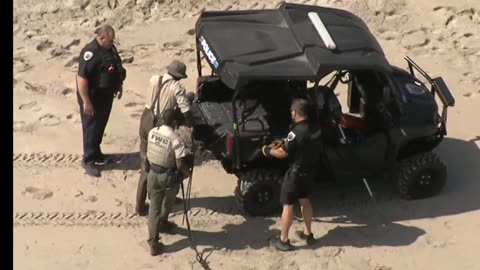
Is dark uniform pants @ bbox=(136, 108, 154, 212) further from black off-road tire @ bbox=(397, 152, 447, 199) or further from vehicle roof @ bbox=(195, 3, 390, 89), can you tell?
black off-road tire @ bbox=(397, 152, 447, 199)

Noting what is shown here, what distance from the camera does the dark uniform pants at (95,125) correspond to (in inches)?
419

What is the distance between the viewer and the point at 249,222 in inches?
398

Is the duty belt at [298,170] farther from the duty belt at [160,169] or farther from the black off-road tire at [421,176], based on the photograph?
the black off-road tire at [421,176]

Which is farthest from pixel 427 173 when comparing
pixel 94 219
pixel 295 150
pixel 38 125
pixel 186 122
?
pixel 38 125

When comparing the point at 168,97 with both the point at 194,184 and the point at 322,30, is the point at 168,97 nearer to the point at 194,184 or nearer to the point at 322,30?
the point at 194,184

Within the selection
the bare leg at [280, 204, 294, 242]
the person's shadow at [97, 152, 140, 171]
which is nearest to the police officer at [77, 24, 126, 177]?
the person's shadow at [97, 152, 140, 171]

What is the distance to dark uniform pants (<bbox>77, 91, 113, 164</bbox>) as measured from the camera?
1064 centimetres

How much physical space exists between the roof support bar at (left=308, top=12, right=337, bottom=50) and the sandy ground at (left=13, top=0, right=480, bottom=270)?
1729 millimetres

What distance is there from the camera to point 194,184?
35.3 feet

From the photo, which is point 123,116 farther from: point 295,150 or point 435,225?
point 435,225

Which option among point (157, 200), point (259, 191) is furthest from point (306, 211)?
point (157, 200)

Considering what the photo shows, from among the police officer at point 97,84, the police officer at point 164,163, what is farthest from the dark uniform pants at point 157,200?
the police officer at point 97,84

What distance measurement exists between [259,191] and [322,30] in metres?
1.69

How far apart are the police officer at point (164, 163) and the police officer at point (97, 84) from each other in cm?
126
